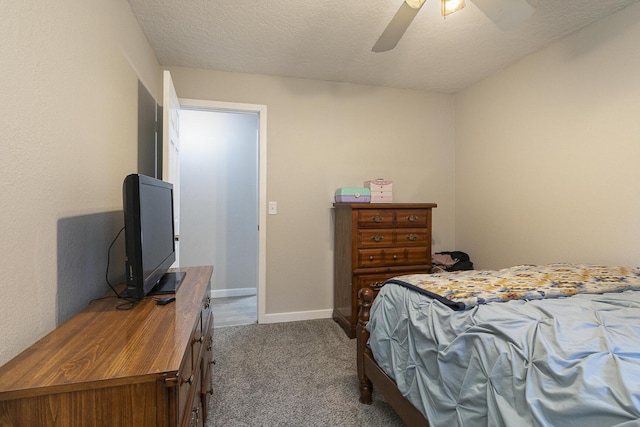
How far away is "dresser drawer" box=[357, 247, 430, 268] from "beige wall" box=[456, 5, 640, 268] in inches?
29.6

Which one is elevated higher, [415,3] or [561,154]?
[415,3]

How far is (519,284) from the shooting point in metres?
1.43

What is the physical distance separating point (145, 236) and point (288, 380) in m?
1.31

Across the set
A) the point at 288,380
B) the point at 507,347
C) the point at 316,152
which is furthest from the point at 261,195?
the point at 507,347

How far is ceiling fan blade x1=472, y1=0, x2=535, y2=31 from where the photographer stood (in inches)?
54.8

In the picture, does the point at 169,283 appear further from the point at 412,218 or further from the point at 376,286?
the point at 412,218

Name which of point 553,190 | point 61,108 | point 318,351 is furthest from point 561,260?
point 61,108

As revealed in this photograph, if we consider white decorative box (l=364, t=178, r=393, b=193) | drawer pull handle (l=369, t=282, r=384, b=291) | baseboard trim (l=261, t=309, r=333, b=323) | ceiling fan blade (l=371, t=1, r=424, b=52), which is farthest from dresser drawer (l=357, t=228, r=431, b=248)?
ceiling fan blade (l=371, t=1, r=424, b=52)

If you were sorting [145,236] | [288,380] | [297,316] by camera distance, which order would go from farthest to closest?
[297,316] < [288,380] < [145,236]

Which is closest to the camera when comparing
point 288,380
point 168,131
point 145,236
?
point 145,236

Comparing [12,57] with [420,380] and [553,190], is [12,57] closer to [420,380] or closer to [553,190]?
[420,380]

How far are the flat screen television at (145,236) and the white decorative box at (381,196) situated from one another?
5.96 feet

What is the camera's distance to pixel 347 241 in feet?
8.74

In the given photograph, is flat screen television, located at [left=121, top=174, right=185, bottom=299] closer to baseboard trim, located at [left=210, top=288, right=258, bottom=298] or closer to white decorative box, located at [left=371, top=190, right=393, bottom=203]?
white decorative box, located at [left=371, top=190, right=393, bottom=203]
